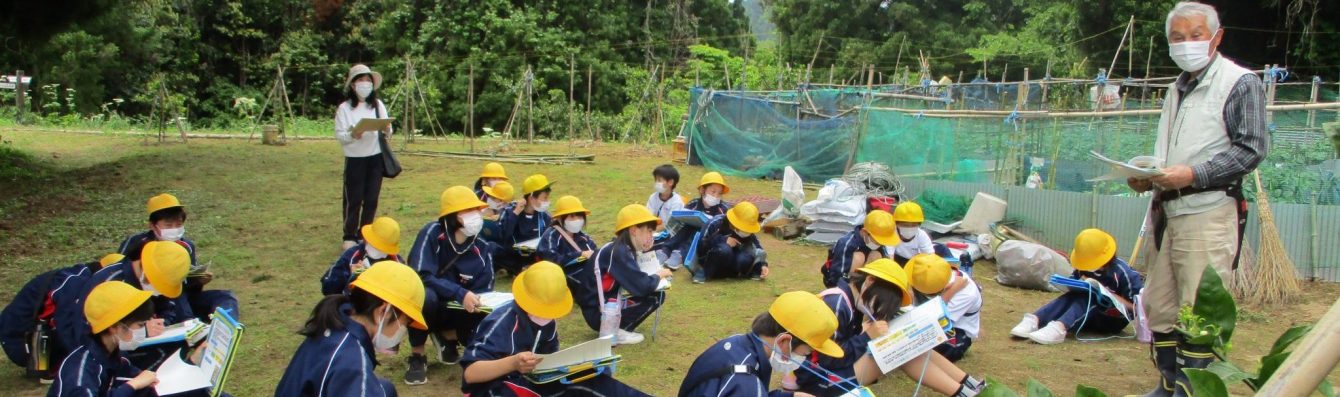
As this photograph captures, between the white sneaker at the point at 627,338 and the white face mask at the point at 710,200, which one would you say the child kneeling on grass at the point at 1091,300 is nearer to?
the white sneaker at the point at 627,338

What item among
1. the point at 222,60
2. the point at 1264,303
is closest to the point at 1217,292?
the point at 1264,303

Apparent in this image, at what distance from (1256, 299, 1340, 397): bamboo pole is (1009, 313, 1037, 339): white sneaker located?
5137 mm

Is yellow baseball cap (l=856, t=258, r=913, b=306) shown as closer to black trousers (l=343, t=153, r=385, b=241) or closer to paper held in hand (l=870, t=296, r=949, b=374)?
paper held in hand (l=870, t=296, r=949, b=374)

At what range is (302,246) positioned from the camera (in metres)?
9.18

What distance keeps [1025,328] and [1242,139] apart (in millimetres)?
2944

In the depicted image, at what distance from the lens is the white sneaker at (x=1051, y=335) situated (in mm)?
6547

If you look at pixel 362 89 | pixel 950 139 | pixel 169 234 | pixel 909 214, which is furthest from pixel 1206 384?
pixel 950 139

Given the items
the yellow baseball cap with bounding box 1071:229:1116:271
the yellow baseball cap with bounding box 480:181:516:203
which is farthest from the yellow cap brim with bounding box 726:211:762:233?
the yellow baseball cap with bounding box 1071:229:1116:271

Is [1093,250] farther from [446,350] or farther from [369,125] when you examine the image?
[369,125]

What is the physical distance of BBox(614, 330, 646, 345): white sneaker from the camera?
6410mm

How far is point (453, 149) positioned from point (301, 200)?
702 centimetres

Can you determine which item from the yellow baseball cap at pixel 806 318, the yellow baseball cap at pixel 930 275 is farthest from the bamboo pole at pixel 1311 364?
the yellow baseball cap at pixel 930 275

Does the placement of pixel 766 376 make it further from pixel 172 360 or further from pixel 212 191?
pixel 212 191

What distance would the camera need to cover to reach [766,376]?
4.11 m
